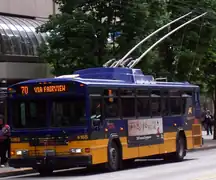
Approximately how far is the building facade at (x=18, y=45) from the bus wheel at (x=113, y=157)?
1003 cm

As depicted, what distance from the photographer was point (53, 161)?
19.3 m

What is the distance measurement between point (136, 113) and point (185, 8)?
13.3 metres

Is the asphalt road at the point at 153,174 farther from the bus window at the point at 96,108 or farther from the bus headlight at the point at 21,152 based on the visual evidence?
the bus window at the point at 96,108

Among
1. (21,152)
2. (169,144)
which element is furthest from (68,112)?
(169,144)

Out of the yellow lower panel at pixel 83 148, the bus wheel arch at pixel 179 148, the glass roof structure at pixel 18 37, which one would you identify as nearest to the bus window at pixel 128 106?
the yellow lower panel at pixel 83 148

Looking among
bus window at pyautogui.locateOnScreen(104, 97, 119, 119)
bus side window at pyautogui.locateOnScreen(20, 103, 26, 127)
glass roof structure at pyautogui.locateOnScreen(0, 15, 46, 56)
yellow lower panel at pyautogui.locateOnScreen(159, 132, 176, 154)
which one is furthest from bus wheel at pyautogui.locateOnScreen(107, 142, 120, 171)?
glass roof structure at pyautogui.locateOnScreen(0, 15, 46, 56)

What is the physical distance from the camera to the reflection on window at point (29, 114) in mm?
19688

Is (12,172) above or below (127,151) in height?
below

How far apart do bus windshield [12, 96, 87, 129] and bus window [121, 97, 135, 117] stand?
2.26 m

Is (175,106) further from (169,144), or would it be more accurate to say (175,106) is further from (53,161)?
(53,161)

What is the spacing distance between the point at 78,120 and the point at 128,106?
2.71 metres

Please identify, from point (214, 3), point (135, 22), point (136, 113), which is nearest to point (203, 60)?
point (214, 3)

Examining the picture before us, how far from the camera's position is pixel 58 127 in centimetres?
1942

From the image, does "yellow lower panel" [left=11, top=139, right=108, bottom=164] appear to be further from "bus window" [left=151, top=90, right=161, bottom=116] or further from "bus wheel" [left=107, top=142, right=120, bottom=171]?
"bus window" [left=151, top=90, right=161, bottom=116]
